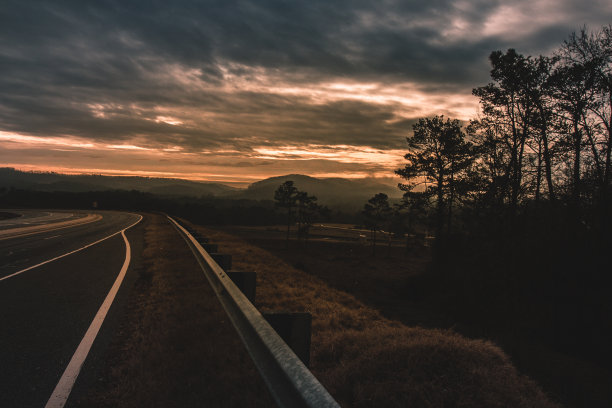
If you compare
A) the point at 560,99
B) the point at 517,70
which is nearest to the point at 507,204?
the point at 560,99

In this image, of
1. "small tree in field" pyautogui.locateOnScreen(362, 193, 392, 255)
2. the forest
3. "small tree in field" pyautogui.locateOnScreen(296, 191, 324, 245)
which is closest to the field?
the forest

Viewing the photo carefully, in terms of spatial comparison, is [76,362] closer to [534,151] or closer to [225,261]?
[225,261]

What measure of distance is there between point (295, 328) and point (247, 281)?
171cm

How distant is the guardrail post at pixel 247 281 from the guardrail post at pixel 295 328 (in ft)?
4.84

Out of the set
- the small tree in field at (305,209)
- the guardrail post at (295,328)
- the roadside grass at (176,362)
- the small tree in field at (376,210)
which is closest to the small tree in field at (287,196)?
the small tree in field at (305,209)

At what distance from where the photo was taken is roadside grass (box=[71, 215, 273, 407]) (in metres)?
3.08

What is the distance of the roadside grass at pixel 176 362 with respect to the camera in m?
3.08

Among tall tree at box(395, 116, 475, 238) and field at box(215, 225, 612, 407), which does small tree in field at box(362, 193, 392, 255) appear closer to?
field at box(215, 225, 612, 407)

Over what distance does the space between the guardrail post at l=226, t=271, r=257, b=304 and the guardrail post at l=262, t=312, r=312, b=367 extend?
1.48 metres

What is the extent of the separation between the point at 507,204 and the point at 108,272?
2078 cm

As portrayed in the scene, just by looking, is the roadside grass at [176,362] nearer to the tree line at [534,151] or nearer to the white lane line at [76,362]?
the white lane line at [76,362]

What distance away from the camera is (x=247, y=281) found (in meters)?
4.30

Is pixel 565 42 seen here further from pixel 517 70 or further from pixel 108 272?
pixel 108 272

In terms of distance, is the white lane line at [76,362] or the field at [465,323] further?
the field at [465,323]
